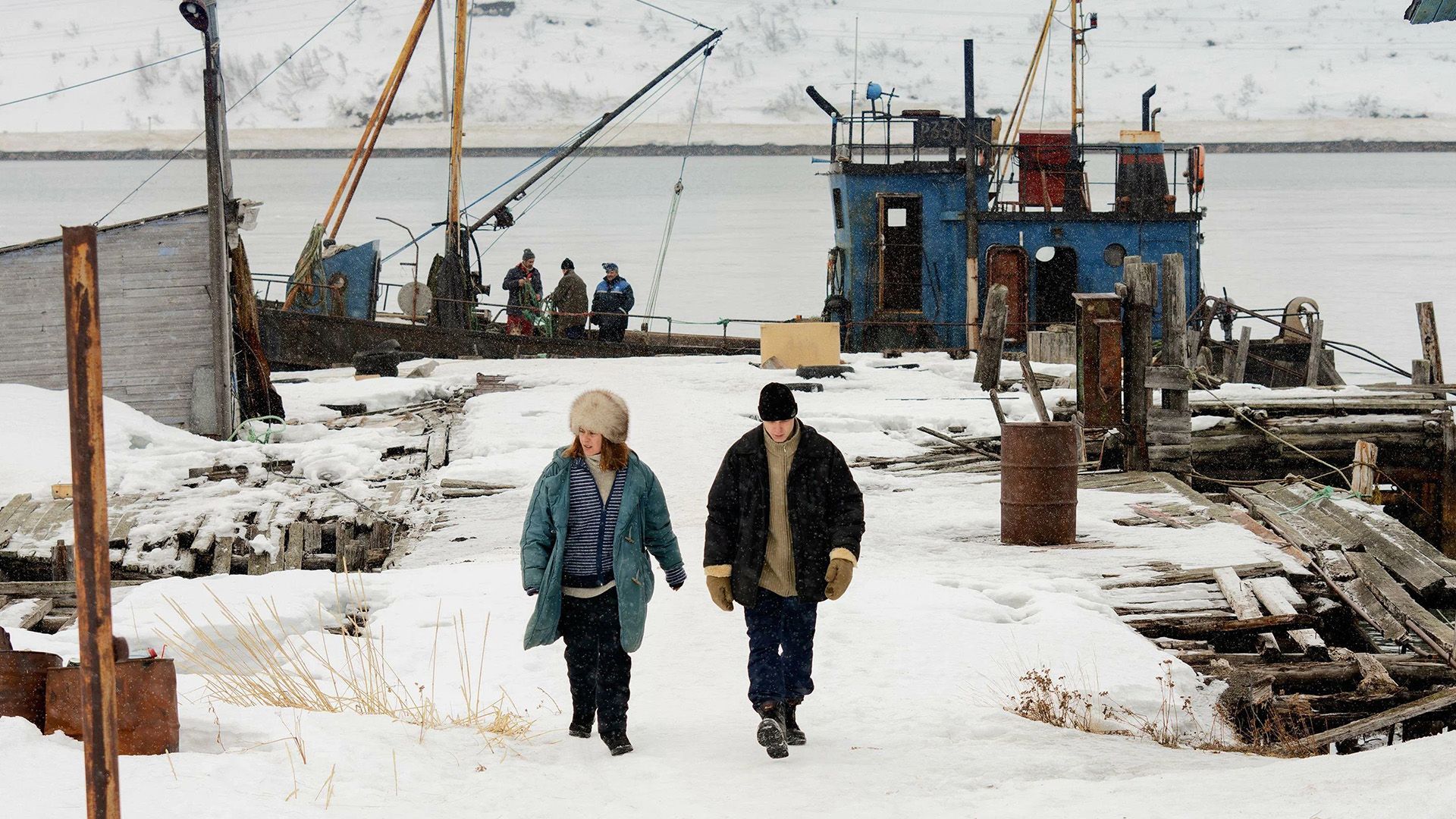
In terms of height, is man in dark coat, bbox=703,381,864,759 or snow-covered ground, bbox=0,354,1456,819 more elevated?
man in dark coat, bbox=703,381,864,759

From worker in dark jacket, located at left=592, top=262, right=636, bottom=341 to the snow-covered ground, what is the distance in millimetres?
12522

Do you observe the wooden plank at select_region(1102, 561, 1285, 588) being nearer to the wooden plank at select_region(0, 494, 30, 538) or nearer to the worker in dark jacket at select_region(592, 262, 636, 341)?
the wooden plank at select_region(0, 494, 30, 538)

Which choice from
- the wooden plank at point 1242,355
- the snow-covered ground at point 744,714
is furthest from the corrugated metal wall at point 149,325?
the wooden plank at point 1242,355

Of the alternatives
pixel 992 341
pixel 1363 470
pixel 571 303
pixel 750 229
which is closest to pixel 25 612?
pixel 1363 470

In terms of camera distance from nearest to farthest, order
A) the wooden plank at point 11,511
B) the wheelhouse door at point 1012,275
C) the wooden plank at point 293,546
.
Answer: the wooden plank at point 293,546 → the wooden plank at point 11,511 → the wheelhouse door at point 1012,275

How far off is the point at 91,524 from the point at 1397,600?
302 inches

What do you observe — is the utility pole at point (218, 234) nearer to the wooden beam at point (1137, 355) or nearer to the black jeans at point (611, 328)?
the wooden beam at point (1137, 355)

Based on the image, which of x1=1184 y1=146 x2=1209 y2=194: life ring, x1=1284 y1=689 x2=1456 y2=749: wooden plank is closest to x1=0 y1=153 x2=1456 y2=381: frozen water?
x1=1184 y1=146 x2=1209 y2=194: life ring

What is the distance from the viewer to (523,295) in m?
26.7

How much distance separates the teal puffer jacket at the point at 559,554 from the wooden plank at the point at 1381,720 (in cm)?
301

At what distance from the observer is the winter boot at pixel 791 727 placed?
6195 millimetres

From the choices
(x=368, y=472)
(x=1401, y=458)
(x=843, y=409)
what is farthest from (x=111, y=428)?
(x=1401, y=458)

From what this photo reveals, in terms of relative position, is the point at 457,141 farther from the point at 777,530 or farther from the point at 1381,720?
the point at 1381,720

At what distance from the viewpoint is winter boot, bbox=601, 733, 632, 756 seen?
19.6 feet
